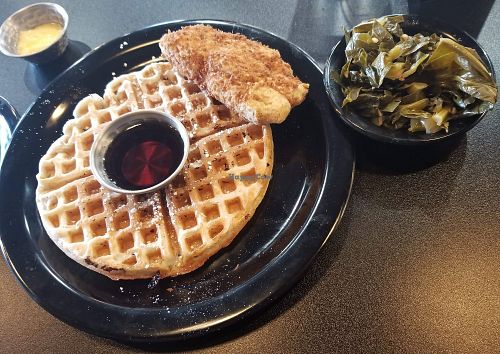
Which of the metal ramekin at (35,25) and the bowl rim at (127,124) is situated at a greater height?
the metal ramekin at (35,25)

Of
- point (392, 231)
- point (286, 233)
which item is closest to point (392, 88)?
point (392, 231)

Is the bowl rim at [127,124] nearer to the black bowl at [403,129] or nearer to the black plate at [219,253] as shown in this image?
the black plate at [219,253]

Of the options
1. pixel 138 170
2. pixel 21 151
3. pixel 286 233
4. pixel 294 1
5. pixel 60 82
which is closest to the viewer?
pixel 286 233

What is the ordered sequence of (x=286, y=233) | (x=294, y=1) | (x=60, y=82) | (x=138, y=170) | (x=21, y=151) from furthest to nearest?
(x=294, y=1) → (x=60, y=82) → (x=21, y=151) → (x=138, y=170) → (x=286, y=233)

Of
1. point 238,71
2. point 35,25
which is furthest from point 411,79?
point 35,25

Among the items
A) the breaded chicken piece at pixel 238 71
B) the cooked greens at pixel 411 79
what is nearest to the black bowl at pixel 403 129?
the cooked greens at pixel 411 79

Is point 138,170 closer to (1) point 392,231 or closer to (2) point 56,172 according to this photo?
(2) point 56,172
